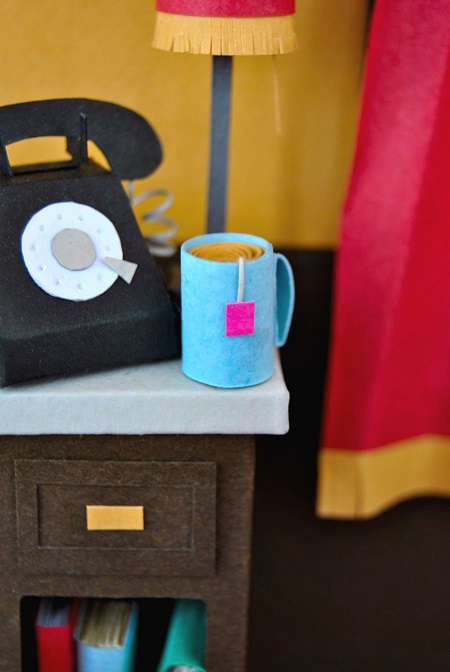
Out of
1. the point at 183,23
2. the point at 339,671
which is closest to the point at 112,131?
the point at 183,23

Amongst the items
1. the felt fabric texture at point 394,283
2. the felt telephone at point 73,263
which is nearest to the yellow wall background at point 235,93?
the felt fabric texture at point 394,283

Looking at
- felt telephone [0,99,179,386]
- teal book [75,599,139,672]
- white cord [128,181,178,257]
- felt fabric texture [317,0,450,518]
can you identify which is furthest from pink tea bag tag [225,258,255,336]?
teal book [75,599,139,672]

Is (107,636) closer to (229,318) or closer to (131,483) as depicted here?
(131,483)

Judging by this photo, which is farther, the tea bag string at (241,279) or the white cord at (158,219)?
the white cord at (158,219)

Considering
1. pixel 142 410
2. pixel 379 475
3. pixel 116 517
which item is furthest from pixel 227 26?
pixel 379 475

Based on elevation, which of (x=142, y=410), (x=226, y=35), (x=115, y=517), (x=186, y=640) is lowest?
(x=186, y=640)

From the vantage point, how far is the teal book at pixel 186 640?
1.10m

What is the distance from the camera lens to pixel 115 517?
1.00m

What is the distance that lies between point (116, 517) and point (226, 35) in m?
0.59

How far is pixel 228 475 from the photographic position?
1000 millimetres

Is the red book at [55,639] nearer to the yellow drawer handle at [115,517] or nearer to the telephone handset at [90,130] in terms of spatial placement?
the yellow drawer handle at [115,517]

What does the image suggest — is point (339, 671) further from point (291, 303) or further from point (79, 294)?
point (79, 294)

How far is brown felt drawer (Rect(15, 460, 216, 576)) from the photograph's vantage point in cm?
99

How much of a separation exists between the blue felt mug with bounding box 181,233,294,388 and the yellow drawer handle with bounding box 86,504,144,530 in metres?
0.18
